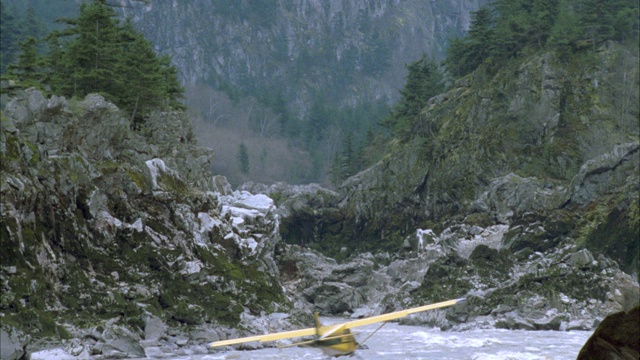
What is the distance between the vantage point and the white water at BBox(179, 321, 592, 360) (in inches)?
1264

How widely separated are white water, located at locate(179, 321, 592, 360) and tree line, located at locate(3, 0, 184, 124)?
23964 mm

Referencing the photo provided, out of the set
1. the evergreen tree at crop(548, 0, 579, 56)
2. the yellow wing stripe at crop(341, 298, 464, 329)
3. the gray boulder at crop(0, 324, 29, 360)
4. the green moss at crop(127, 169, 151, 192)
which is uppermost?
Result: the evergreen tree at crop(548, 0, 579, 56)

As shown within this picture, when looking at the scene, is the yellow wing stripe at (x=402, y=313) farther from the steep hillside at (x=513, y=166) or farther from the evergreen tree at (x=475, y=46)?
the evergreen tree at (x=475, y=46)

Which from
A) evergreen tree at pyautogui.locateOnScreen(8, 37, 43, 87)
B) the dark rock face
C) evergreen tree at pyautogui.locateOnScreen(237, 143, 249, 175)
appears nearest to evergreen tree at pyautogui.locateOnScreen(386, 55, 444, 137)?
evergreen tree at pyautogui.locateOnScreen(8, 37, 43, 87)

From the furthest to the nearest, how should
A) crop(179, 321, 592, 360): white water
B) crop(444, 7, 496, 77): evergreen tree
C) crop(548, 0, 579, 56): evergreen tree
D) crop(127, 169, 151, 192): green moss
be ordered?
crop(444, 7, 496, 77): evergreen tree, crop(548, 0, 579, 56): evergreen tree, crop(127, 169, 151, 192): green moss, crop(179, 321, 592, 360): white water

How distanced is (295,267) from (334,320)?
18864mm

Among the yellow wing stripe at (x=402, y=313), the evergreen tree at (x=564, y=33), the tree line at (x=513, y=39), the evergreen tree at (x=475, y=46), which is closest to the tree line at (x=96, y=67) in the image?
the yellow wing stripe at (x=402, y=313)

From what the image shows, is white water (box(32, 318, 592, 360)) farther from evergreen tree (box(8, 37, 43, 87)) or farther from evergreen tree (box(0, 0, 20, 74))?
evergreen tree (box(0, 0, 20, 74))

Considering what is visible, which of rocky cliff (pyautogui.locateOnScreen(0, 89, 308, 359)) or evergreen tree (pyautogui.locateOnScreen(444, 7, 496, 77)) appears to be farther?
evergreen tree (pyautogui.locateOnScreen(444, 7, 496, 77))

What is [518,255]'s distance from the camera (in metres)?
57.1

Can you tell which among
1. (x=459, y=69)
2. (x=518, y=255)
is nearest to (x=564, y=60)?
(x=459, y=69)

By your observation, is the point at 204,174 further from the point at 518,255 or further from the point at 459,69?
the point at 459,69

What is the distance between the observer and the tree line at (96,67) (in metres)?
49.1

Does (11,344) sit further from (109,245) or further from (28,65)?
(28,65)
